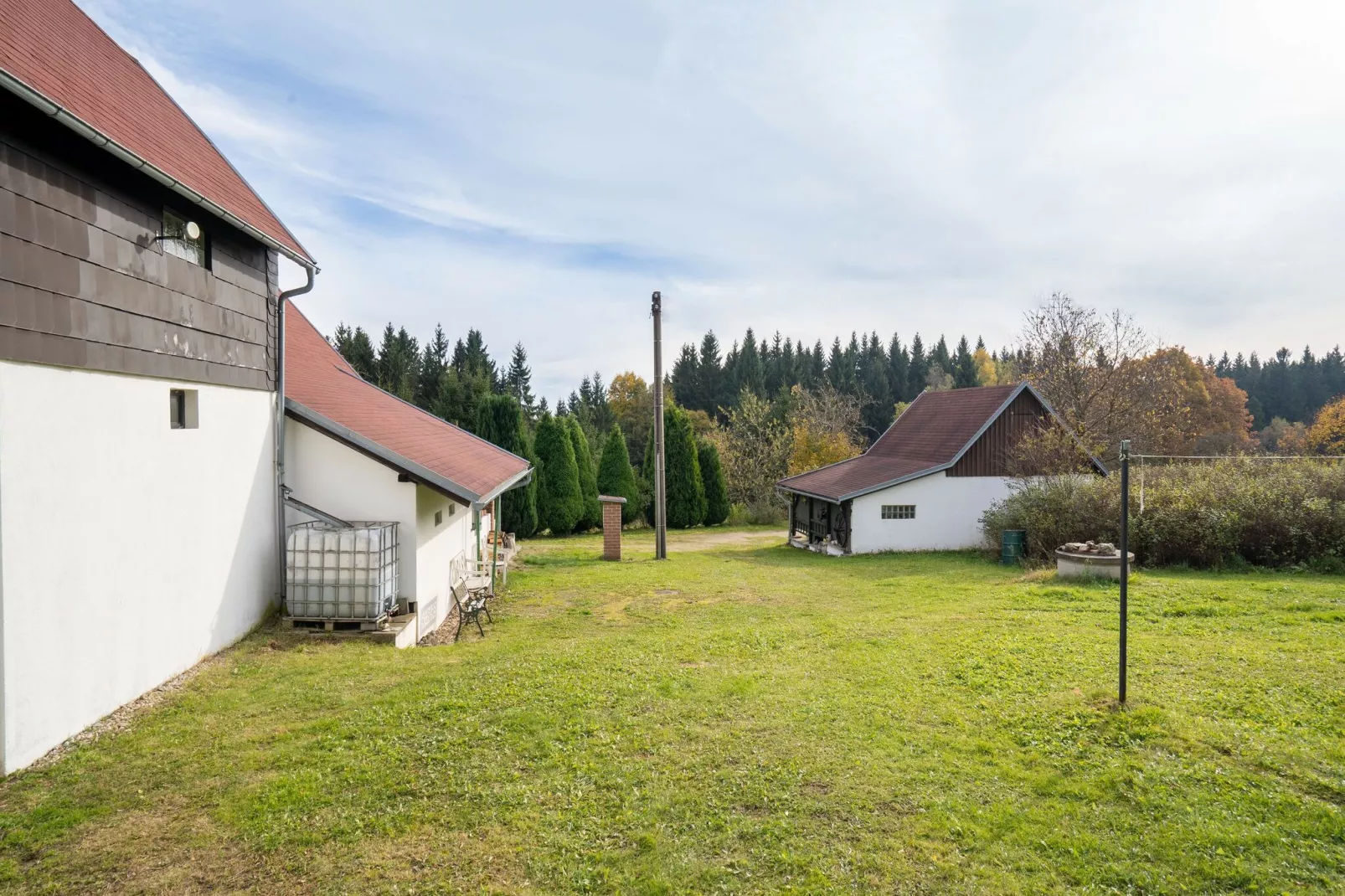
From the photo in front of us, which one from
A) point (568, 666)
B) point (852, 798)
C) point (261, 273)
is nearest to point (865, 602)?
point (568, 666)

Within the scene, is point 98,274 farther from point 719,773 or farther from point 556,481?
point 556,481

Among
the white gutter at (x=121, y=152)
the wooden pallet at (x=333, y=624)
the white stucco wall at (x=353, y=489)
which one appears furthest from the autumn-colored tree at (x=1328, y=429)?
the white gutter at (x=121, y=152)

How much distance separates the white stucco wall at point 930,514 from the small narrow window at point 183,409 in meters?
16.5

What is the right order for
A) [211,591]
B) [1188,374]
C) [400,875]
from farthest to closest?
1. [1188,374]
2. [211,591]
3. [400,875]

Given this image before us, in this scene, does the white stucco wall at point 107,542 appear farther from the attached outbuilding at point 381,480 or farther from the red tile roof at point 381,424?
the red tile roof at point 381,424

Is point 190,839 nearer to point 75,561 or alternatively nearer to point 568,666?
point 75,561

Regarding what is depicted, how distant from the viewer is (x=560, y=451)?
1064 inches

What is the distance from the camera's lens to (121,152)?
555 centimetres

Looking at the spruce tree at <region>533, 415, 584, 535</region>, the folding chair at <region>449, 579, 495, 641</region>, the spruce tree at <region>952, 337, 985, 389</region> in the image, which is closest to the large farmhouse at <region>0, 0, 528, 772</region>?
the folding chair at <region>449, 579, 495, 641</region>

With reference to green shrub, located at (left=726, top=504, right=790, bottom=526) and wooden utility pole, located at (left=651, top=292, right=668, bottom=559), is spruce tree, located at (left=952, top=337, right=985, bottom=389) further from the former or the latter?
wooden utility pole, located at (left=651, top=292, right=668, bottom=559)

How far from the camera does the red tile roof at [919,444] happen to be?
20422 mm

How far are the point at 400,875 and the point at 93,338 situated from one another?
4904mm

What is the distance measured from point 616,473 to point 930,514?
43.3 ft

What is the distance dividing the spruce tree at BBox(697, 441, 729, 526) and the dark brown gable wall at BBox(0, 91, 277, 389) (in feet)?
77.4
